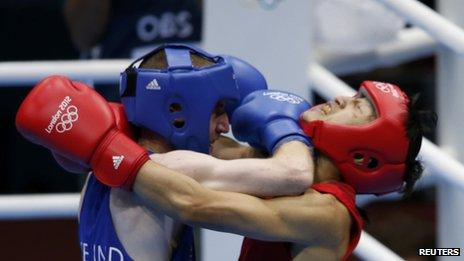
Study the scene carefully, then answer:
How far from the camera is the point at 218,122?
8.36 ft

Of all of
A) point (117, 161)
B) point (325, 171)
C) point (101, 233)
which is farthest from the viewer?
point (325, 171)

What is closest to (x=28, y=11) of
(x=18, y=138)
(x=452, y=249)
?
(x=18, y=138)

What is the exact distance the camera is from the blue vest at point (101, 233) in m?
2.47

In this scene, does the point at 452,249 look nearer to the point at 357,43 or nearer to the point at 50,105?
the point at 357,43

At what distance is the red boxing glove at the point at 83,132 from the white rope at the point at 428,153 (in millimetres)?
773

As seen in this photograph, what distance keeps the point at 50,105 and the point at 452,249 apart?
1242mm

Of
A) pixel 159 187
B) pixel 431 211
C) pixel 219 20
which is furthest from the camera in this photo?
pixel 431 211

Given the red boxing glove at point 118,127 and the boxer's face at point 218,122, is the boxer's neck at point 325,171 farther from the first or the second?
the red boxing glove at point 118,127

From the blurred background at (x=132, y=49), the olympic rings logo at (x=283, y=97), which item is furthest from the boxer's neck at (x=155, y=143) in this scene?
the blurred background at (x=132, y=49)

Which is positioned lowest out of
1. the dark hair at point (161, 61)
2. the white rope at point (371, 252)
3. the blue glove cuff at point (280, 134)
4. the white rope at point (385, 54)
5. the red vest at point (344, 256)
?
the white rope at point (371, 252)

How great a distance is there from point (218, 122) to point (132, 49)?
1249mm

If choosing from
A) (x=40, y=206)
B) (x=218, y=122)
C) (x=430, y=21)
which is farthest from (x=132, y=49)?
(x=218, y=122)

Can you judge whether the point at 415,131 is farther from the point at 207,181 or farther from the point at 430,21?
the point at 430,21

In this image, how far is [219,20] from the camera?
3084 mm
